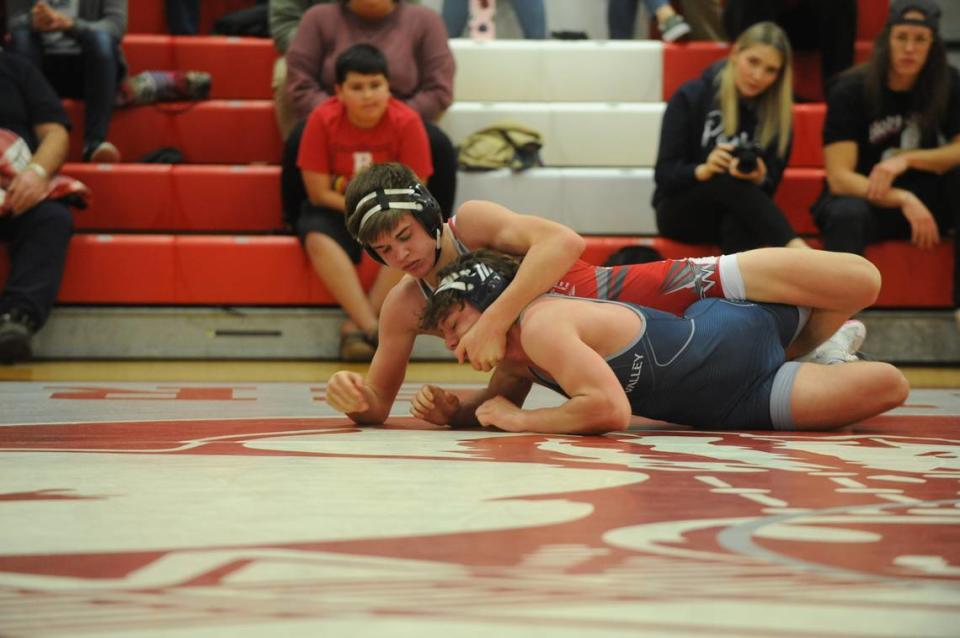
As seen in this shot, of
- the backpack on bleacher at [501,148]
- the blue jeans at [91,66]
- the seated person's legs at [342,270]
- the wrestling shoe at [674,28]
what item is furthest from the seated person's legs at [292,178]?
Result: the wrestling shoe at [674,28]

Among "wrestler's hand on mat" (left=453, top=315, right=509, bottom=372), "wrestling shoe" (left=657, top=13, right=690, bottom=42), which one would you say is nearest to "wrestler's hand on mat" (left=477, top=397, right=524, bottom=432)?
"wrestler's hand on mat" (left=453, top=315, right=509, bottom=372)

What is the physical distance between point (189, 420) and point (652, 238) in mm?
2586

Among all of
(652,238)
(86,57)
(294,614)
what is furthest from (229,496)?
(86,57)

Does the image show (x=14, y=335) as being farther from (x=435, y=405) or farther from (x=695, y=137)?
(x=695, y=137)

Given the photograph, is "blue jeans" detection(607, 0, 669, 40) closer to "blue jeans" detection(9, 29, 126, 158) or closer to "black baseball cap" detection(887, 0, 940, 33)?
"black baseball cap" detection(887, 0, 940, 33)

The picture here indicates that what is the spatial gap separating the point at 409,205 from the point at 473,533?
1.16 meters

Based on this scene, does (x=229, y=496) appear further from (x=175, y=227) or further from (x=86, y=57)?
(x=86, y=57)

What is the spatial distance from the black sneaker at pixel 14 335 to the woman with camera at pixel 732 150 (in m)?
2.30

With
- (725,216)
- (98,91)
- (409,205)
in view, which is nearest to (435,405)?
(409,205)

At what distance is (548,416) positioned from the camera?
2.70 meters

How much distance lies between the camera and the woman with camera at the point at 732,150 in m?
4.68

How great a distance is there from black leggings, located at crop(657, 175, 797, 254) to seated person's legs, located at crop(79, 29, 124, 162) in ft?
7.54

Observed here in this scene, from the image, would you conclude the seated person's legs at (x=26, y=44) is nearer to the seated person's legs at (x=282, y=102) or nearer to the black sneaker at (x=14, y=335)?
the seated person's legs at (x=282, y=102)

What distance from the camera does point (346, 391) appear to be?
2.82 metres
